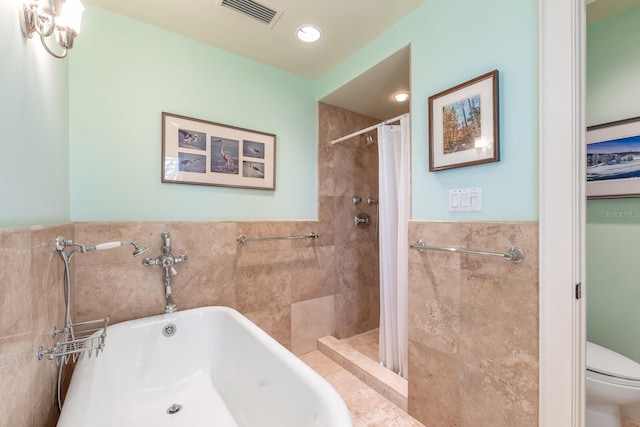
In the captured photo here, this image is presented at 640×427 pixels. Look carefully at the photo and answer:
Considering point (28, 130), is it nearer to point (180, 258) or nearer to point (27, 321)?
point (27, 321)

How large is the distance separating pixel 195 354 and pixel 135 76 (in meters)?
1.75

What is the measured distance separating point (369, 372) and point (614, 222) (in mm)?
1901

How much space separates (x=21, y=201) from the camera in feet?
2.60

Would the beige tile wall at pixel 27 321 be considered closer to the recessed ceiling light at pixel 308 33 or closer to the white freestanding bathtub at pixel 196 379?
the white freestanding bathtub at pixel 196 379

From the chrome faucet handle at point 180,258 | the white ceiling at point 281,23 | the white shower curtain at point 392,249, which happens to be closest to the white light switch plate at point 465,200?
the white shower curtain at point 392,249

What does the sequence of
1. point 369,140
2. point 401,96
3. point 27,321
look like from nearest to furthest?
point 27,321
point 401,96
point 369,140

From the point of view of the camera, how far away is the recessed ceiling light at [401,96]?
2172mm

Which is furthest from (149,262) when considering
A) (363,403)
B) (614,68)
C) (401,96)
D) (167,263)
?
(614,68)

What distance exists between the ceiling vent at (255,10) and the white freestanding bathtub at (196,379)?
1.78m

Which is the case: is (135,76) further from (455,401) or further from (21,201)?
(455,401)

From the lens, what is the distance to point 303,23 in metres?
1.63

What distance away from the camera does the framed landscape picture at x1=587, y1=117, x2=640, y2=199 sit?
1627mm

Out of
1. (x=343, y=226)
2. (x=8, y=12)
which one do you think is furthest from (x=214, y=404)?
(x=8, y=12)

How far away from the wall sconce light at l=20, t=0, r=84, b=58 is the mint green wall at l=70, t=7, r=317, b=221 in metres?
0.57
